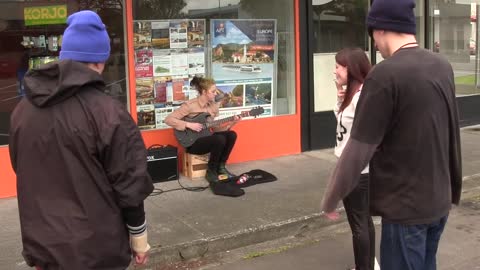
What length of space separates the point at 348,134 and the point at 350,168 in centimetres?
138

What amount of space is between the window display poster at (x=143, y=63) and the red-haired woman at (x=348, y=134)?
3416mm

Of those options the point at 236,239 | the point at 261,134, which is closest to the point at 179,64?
the point at 261,134

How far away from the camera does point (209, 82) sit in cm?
637

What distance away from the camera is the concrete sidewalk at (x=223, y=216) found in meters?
4.64

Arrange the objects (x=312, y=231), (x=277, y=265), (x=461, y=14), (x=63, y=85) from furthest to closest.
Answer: (x=461, y=14), (x=312, y=231), (x=277, y=265), (x=63, y=85)

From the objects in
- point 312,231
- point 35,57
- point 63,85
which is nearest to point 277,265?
point 312,231

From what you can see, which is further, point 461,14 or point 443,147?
point 461,14

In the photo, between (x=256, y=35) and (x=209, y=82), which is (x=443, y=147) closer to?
(x=209, y=82)

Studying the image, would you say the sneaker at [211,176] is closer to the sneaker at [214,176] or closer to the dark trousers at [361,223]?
the sneaker at [214,176]

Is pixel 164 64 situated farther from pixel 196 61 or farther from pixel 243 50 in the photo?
pixel 243 50

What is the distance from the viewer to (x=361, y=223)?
3.76 meters

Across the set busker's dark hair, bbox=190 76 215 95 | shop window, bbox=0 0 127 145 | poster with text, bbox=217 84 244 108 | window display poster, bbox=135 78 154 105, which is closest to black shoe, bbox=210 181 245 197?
busker's dark hair, bbox=190 76 215 95

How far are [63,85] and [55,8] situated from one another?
14.2 feet

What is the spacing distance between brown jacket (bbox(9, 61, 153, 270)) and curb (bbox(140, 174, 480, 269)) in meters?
Result: 2.25
